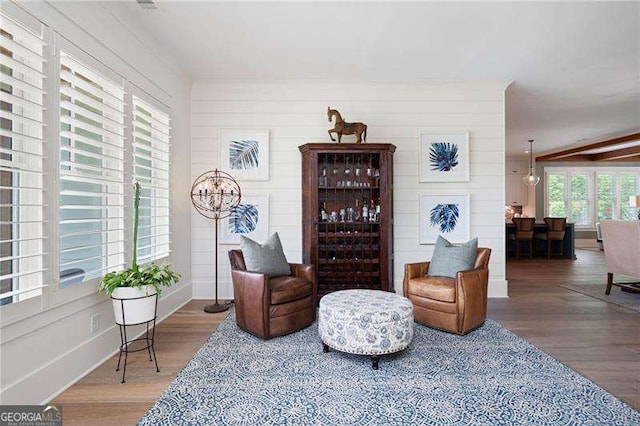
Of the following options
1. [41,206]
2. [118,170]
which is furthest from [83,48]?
[41,206]

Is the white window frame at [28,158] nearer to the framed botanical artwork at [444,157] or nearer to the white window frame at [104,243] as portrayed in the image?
the white window frame at [104,243]

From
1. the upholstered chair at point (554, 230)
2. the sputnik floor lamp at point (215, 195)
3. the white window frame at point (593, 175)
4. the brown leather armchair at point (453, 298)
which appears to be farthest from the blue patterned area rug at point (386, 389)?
the white window frame at point (593, 175)

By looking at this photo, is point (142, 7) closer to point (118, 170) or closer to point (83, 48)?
point (83, 48)

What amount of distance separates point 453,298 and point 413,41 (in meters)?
2.64

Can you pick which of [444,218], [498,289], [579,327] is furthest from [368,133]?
[579,327]

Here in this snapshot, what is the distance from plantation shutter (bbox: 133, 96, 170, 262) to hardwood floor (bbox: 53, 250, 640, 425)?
88 centimetres

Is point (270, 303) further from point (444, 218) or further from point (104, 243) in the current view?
point (444, 218)

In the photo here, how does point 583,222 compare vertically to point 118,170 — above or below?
below

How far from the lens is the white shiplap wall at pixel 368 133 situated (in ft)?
14.7

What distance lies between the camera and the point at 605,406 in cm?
202

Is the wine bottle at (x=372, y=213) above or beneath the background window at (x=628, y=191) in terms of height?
beneath

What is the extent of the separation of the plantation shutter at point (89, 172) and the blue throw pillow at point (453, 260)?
308 centimetres

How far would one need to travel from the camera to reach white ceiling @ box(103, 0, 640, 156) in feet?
9.48

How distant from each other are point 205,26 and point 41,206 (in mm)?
2162
